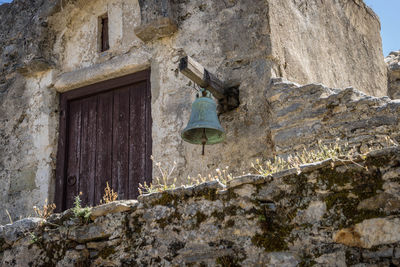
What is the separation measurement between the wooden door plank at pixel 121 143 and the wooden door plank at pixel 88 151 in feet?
1.02

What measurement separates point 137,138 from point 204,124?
4.95 feet

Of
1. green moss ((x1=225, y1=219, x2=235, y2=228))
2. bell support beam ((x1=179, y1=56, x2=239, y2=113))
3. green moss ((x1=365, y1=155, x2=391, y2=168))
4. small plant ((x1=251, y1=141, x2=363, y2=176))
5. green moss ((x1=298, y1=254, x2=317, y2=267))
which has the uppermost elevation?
bell support beam ((x1=179, y1=56, x2=239, y2=113))

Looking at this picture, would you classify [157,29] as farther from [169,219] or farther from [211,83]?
[169,219]

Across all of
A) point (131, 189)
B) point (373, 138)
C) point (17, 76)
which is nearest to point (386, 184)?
point (373, 138)

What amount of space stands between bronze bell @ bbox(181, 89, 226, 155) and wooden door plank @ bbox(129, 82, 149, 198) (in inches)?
41.2

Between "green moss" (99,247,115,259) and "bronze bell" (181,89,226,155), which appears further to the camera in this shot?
"bronze bell" (181,89,226,155)

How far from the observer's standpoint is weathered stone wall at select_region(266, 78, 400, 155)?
4547mm

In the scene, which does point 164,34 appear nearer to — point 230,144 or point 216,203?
point 230,144

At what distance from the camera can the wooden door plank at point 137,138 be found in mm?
5879

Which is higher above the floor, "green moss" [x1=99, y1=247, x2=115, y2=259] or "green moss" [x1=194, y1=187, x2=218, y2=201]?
"green moss" [x1=194, y1=187, x2=218, y2=201]

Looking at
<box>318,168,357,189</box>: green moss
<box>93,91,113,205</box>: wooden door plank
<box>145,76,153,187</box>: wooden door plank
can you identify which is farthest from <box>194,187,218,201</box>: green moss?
<box>93,91,113,205</box>: wooden door plank

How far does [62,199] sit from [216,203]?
11.3 feet

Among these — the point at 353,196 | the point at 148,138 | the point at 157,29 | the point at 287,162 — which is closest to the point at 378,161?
the point at 353,196

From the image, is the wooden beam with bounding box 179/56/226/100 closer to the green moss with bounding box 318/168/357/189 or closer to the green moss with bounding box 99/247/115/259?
the green moss with bounding box 99/247/115/259
